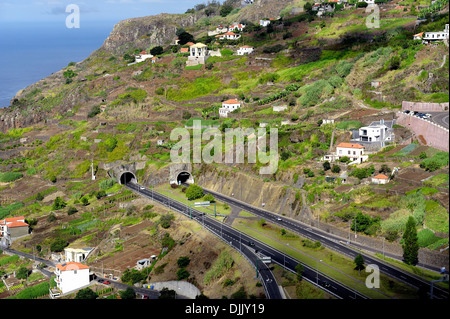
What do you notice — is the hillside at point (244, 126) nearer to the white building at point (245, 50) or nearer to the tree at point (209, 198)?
the white building at point (245, 50)

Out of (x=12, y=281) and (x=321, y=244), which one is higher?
(x=321, y=244)

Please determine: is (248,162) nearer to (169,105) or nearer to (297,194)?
(297,194)

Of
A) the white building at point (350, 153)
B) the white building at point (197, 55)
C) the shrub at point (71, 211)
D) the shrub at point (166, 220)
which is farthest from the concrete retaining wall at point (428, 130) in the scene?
the white building at point (197, 55)

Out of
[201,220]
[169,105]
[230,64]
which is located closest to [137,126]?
[169,105]

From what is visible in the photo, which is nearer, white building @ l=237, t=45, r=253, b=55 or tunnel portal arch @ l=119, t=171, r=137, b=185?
tunnel portal arch @ l=119, t=171, r=137, b=185

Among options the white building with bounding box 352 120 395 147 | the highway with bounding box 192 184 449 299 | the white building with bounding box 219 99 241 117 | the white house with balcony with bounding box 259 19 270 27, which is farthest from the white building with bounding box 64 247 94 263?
the white house with balcony with bounding box 259 19 270 27

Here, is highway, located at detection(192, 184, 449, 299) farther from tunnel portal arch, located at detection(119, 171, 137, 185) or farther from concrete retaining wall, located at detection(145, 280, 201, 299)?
tunnel portal arch, located at detection(119, 171, 137, 185)

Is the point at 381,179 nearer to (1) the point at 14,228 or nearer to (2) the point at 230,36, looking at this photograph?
(1) the point at 14,228
